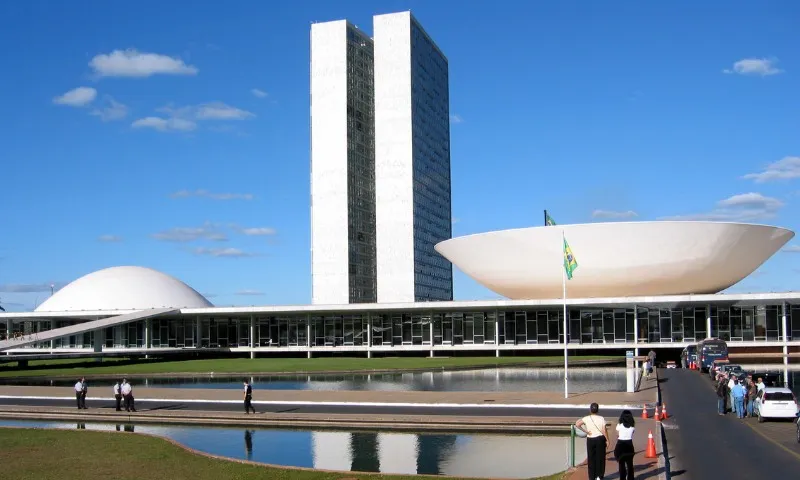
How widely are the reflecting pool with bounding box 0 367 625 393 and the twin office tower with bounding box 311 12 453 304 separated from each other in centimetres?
6127

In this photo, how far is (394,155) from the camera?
115375 mm

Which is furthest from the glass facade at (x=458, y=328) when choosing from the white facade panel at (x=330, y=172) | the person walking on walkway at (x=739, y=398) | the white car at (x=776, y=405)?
the white car at (x=776, y=405)

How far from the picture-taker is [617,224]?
58.6m

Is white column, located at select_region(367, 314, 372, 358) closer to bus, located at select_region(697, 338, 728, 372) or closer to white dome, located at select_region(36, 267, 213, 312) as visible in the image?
white dome, located at select_region(36, 267, 213, 312)

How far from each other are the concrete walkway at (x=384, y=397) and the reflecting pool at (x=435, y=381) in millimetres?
2941

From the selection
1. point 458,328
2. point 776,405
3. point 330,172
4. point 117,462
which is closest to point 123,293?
point 330,172

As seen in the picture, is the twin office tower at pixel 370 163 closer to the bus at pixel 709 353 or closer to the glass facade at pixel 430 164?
the glass facade at pixel 430 164

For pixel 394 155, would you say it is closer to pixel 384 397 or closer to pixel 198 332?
pixel 198 332

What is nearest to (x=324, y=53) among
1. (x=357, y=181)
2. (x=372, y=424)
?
(x=357, y=181)

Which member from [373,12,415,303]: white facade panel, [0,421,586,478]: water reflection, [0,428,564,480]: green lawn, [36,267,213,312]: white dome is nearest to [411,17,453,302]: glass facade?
[373,12,415,303]: white facade panel

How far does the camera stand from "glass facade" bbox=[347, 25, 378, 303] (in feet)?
369

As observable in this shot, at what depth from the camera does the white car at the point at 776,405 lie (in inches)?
933

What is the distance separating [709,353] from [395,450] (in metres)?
29.7

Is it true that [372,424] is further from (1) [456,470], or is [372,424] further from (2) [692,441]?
(2) [692,441]
